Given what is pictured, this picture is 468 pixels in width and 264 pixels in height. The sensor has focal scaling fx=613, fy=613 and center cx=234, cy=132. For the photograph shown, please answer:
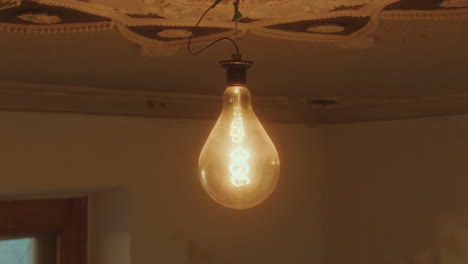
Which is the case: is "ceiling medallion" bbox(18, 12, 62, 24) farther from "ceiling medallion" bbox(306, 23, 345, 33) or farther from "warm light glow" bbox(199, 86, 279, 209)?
"ceiling medallion" bbox(306, 23, 345, 33)

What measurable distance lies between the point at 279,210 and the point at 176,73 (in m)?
1.13

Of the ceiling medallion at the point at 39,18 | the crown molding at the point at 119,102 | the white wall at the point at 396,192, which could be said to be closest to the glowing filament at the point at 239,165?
the ceiling medallion at the point at 39,18

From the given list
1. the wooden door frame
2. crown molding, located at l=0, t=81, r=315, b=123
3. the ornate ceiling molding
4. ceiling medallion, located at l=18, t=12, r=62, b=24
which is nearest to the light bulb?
the ornate ceiling molding

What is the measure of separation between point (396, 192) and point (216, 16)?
1711 mm

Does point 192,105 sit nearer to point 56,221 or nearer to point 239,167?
point 56,221

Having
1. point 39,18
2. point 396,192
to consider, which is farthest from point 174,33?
point 396,192

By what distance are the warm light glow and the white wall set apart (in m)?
1.58

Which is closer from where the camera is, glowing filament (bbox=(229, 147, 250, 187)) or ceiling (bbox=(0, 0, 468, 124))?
glowing filament (bbox=(229, 147, 250, 187))

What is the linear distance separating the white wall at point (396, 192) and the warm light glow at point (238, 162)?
62.0 inches

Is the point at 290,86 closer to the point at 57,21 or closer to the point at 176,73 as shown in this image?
the point at 176,73

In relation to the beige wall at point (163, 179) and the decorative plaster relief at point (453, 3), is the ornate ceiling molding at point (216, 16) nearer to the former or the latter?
the decorative plaster relief at point (453, 3)

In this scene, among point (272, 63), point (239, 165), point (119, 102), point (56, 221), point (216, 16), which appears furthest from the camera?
point (56, 221)

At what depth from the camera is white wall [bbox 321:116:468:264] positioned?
92.3 inches

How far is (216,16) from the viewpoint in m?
1.04
